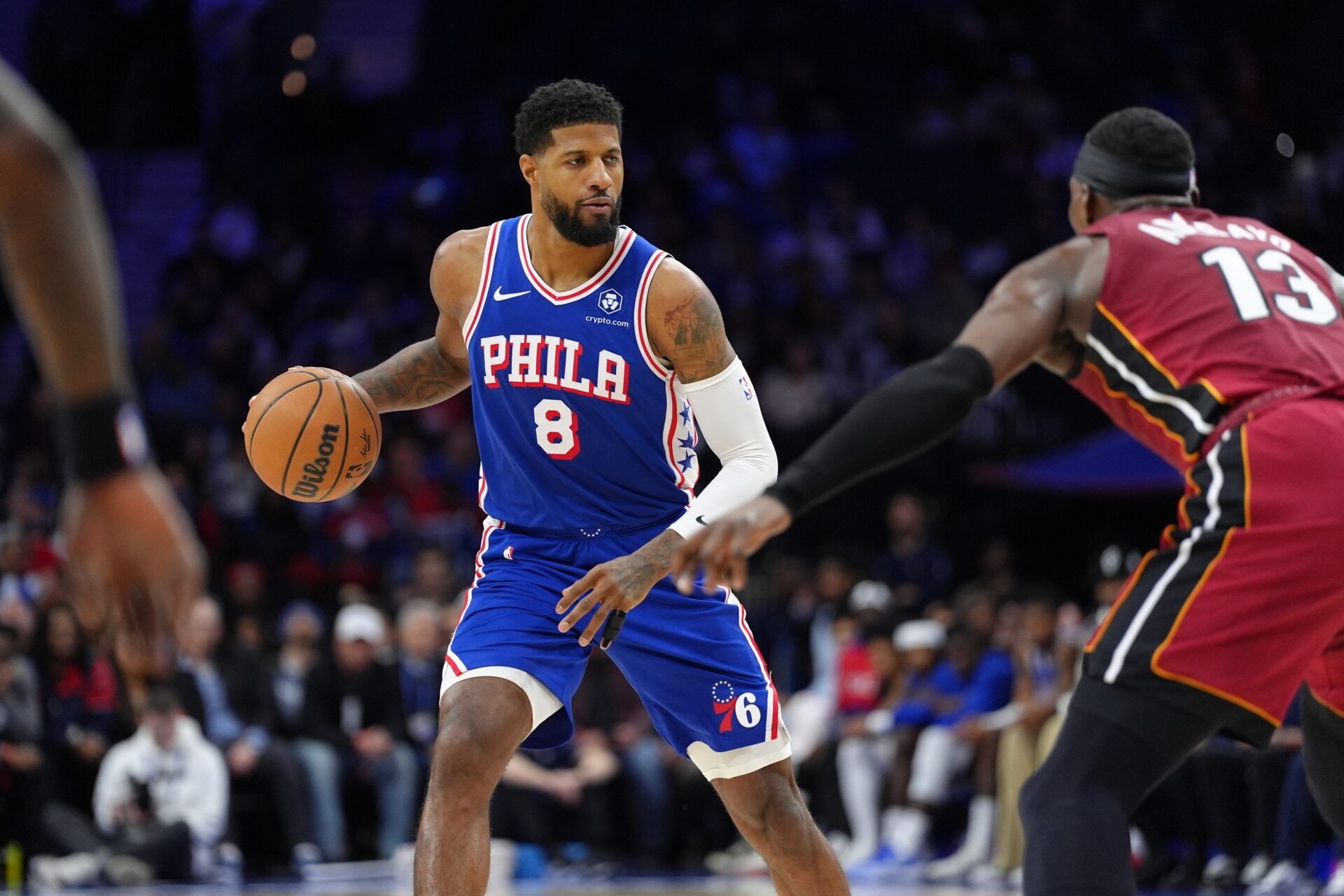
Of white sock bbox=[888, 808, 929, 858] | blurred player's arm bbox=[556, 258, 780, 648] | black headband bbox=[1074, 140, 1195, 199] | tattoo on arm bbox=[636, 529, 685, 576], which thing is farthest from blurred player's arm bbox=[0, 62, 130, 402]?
white sock bbox=[888, 808, 929, 858]

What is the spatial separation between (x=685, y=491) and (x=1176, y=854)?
7.34m

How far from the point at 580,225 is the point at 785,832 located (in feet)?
6.52

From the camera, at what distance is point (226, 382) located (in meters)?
16.9

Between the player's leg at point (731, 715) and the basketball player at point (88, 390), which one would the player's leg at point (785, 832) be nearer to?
the player's leg at point (731, 715)

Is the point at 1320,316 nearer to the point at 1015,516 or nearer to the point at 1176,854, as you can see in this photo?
the point at 1176,854

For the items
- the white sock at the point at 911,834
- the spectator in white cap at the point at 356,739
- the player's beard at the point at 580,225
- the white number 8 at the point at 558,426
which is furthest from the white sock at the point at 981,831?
the player's beard at the point at 580,225

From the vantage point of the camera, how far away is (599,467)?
17.9 feet

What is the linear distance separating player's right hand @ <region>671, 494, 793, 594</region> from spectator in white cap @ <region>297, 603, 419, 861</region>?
9.54 metres

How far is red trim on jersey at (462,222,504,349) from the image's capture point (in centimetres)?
555

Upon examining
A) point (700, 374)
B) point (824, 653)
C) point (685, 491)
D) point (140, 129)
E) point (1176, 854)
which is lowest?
point (1176, 854)

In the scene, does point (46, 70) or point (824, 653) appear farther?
point (46, 70)

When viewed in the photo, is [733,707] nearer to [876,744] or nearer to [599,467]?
[599,467]

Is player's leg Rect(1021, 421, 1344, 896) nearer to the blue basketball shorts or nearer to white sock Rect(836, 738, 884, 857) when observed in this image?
Answer: the blue basketball shorts

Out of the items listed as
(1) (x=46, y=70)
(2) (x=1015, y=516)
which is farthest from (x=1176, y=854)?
(1) (x=46, y=70)
